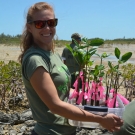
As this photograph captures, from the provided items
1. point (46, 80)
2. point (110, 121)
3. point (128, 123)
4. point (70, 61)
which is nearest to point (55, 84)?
point (46, 80)

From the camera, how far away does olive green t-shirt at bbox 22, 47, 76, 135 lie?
5.60ft

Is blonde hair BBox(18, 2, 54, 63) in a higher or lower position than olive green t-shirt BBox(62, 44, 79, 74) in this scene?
higher

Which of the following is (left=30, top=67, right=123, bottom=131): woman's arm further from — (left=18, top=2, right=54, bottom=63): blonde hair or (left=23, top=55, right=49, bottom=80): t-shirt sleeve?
(left=18, top=2, right=54, bottom=63): blonde hair

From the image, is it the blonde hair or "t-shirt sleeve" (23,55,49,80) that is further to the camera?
Result: the blonde hair

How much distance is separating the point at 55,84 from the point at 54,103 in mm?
159

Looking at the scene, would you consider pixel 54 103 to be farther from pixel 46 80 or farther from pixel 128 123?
pixel 128 123

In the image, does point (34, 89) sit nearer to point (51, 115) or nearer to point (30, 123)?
point (51, 115)

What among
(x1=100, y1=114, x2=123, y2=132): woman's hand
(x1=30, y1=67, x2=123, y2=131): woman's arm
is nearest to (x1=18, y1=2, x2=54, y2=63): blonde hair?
(x1=30, y1=67, x2=123, y2=131): woman's arm

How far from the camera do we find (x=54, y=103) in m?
1.61

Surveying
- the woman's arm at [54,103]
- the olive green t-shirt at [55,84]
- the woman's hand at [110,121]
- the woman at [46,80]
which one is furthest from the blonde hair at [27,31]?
the woman's hand at [110,121]

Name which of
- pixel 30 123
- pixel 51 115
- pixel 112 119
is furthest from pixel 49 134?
pixel 30 123

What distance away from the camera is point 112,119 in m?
1.65

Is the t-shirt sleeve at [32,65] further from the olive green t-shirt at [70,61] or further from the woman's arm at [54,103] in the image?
the olive green t-shirt at [70,61]

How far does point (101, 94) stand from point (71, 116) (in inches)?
12.8
